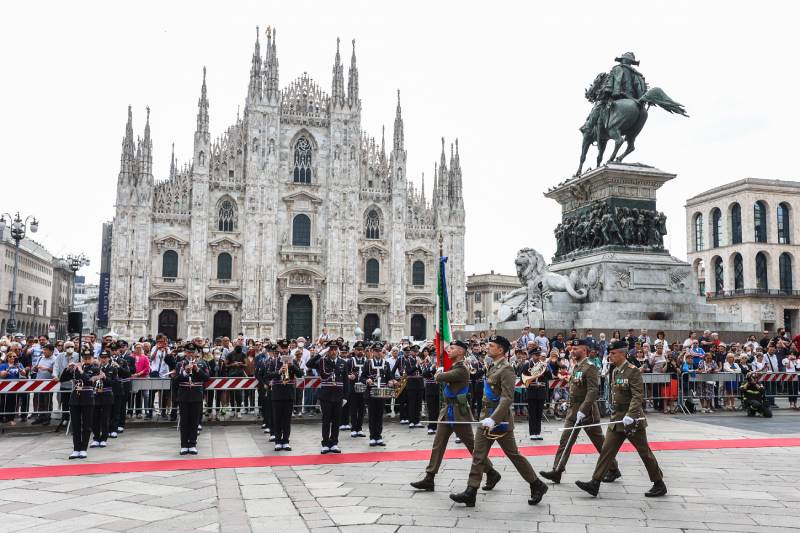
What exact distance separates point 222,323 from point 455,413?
1667 inches

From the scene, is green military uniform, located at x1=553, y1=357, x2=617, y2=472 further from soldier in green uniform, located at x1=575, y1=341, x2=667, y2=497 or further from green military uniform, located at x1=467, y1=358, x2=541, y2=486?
green military uniform, located at x1=467, y1=358, x2=541, y2=486

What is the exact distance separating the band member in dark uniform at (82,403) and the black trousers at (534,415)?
6.71m

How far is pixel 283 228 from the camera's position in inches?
1917

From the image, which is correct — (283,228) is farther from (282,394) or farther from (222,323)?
(282,394)

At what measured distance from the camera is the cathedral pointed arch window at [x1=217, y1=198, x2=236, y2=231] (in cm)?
4800

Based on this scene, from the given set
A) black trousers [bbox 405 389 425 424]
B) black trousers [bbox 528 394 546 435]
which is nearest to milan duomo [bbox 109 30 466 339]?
black trousers [bbox 405 389 425 424]

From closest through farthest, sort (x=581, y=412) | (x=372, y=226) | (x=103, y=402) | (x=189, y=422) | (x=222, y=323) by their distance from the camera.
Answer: (x=581, y=412) → (x=189, y=422) → (x=103, y=402) → (x=222, y=323) → (x=372, y=226)

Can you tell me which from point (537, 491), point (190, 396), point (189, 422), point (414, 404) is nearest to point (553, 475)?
point (537, 491)

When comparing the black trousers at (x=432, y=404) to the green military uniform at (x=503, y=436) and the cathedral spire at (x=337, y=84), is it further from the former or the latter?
the cathedral spire at (x=337, y=84)

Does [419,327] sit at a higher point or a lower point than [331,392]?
higher

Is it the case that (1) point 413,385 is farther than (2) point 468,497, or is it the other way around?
(1) point 413,385

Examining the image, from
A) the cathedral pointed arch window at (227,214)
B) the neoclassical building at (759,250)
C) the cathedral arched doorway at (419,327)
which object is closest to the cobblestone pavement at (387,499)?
Answer: the cathedral pointed arch window at (227,214)

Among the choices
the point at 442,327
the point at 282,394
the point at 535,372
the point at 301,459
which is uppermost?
the point at 442,327

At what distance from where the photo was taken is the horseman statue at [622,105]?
1838 centimetres
